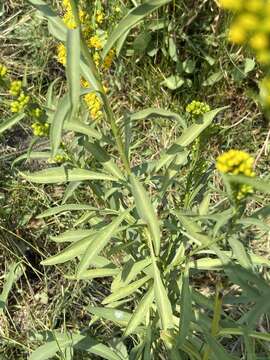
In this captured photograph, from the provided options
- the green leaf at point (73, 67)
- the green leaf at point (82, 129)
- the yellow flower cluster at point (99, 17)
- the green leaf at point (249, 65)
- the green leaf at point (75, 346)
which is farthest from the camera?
the green leaf at point (249, 65)

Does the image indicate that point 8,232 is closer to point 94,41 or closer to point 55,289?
point 55,289

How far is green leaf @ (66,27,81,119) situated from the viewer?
1.24m

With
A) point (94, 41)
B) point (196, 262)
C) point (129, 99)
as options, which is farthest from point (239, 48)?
point (196, 262)

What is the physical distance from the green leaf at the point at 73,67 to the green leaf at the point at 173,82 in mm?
2068

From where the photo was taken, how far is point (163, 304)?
1.84m

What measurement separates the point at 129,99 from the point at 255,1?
2.80m

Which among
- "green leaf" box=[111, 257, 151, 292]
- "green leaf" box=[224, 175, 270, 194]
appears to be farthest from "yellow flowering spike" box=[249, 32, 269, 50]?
Answer: "green leaf" box=[111, 257, 151, 292]

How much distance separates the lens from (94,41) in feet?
6.74

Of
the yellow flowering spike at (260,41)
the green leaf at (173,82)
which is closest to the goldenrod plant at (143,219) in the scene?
the yellow flowering spike at (260,41)

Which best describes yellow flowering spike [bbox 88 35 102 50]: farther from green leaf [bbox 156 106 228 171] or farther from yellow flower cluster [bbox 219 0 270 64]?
yellow flower cluster [bbox 219 0 270 64]

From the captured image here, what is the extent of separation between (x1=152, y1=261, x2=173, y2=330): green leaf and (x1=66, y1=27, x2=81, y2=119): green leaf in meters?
0.86

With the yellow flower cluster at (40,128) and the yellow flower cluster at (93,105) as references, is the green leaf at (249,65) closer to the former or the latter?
the yellow flower cluster at (93,105)

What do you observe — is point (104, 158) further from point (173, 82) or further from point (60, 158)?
point (173, 82)

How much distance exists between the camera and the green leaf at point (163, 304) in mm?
1835
